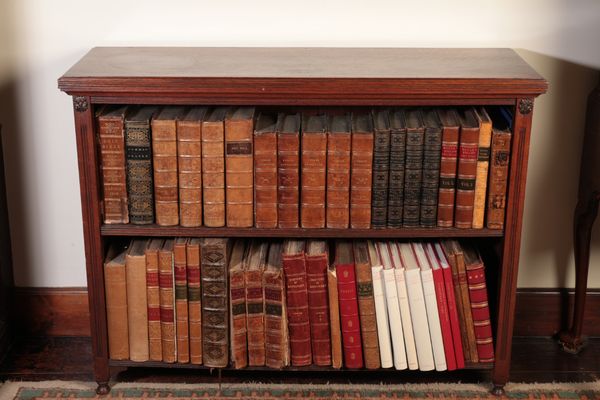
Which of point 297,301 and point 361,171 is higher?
point 361,171

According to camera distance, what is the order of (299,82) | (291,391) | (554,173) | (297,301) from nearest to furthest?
(299,82) → (297,301) → (291,391) → (554,173)

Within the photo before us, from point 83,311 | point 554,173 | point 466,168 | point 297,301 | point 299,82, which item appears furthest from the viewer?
point 83,311

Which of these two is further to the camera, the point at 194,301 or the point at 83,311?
the point at 83,311

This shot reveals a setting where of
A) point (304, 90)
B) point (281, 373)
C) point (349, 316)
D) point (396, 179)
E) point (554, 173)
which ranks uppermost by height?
point (304, 90)

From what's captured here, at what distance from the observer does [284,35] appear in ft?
8.54

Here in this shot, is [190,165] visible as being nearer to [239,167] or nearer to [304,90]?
[239,167]

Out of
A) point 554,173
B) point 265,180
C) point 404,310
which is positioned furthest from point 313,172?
point 554,173

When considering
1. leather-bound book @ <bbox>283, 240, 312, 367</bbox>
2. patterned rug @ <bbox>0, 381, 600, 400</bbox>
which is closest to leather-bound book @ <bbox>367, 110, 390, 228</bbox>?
leather-bound book @ <bbox>283, 240, 312, 367</bbox>

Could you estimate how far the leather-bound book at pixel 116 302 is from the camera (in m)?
2.48

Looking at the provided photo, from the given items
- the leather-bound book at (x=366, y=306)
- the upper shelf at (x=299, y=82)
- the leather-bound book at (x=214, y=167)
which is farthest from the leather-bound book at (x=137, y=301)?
the leather-bound book at (x=366, y=306)

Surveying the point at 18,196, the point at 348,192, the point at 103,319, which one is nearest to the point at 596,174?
the point at 348,192

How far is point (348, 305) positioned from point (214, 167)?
49 centimetres

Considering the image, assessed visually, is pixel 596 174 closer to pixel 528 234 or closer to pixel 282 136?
pixel 528 234

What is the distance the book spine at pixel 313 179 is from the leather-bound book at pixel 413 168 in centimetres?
20
